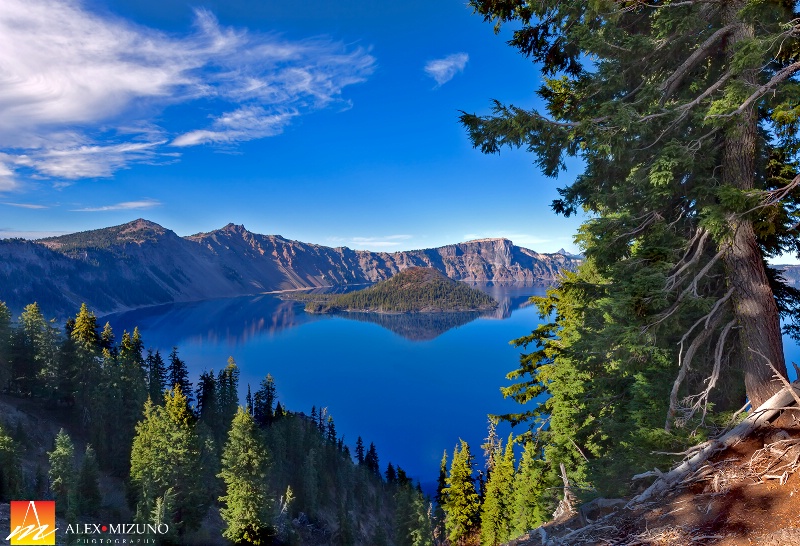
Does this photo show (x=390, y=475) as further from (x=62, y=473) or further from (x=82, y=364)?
(x=62, y=473)

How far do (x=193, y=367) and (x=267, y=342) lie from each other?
173 ft

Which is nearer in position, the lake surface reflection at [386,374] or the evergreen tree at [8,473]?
the evergreen tree at [8,473]

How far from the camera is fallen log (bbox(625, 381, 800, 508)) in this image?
554 centimetres

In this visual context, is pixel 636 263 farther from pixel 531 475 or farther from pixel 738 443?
pixel 531 475

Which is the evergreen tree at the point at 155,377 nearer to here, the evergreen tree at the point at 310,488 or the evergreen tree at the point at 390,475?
the evergreen tree at the point at 310,488

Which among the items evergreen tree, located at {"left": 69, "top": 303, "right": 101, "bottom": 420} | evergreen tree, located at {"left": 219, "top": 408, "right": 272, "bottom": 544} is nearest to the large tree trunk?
evergreen tree, located at {"left": 219, "top": 408, "right": 272, "bottom": 544}

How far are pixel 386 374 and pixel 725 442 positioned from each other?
121492 mm

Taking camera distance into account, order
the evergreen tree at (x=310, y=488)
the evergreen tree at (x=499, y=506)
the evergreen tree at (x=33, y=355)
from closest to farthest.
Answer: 1. the evergreen tree at (x=499, y=506)
2. the evergreen tree at (x=33, y=355)
3. the evergreen tree at (x=310, y=488)

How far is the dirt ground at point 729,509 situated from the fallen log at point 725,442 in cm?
10

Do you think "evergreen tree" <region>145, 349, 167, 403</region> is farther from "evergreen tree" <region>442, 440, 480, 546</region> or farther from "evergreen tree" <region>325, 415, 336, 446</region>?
"evergreen tree" <region>442, 440, 480, 546</region>

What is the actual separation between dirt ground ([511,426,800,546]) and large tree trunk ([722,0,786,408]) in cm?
115

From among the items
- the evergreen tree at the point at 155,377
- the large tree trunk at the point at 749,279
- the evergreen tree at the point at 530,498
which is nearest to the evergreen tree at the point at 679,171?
the large tree trunk at the point at 749,279

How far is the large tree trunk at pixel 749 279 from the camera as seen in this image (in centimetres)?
625

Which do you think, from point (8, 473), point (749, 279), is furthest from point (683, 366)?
point (8, 473)
